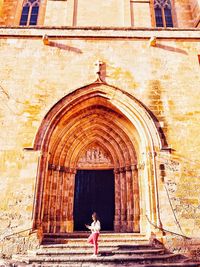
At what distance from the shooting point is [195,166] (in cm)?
593

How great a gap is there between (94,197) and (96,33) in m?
5.43

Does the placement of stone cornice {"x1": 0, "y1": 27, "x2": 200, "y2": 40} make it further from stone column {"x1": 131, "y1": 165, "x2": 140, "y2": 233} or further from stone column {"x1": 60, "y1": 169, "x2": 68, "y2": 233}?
stone column {"x1": 60, "y1": 169, "x2": 68, "y2": 233}

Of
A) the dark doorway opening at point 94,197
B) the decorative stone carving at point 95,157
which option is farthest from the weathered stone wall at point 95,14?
the dark doorway opening at point 94,197

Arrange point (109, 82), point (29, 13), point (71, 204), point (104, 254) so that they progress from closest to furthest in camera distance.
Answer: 1. point (104, 254)
2. point (71, 204)
3. point (109, 82)
4. point (29, 13)

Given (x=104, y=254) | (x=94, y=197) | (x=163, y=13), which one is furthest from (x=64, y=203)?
(x=163, y=13)

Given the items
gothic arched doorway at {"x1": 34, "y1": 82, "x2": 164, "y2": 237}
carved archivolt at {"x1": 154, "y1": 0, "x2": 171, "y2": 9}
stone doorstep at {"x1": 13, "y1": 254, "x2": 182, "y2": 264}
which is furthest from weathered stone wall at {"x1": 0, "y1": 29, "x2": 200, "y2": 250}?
carved archivolt at {"x1": 154, "y1": 0, "x2": 171, "y2": 9}

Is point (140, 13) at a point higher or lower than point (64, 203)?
higher

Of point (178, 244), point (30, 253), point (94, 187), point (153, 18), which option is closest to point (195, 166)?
point (178, 244)

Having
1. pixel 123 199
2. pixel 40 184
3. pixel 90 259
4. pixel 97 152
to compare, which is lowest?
pixel 90 259

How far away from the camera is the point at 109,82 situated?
678 centimetres

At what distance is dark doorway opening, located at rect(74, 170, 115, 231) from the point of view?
7047 mm

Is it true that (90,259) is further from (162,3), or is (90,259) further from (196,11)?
(162,3)

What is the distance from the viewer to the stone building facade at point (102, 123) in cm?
566

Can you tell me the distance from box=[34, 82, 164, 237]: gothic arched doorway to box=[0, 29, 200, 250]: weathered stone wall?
0.30m
